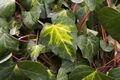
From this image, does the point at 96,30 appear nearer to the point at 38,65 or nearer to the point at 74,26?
the point at 74,26

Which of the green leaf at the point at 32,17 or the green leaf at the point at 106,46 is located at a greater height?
the green leaf at the point at 32,17

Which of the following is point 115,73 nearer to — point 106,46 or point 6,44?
point 106,46

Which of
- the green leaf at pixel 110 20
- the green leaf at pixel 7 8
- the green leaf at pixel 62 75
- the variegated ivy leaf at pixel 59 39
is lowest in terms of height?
the green leaf at pixel 62 75

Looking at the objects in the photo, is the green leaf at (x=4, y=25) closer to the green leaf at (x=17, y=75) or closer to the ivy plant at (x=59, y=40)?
the ivy plant at (x=59, y=40)

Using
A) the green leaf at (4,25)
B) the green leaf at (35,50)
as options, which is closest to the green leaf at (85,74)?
the green leaf at (35,50)

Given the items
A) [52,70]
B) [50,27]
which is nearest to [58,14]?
[50,27]

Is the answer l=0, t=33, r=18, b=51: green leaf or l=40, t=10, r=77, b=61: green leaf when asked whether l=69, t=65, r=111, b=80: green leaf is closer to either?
l=40, t=10, r=77, b=61: green leaf
